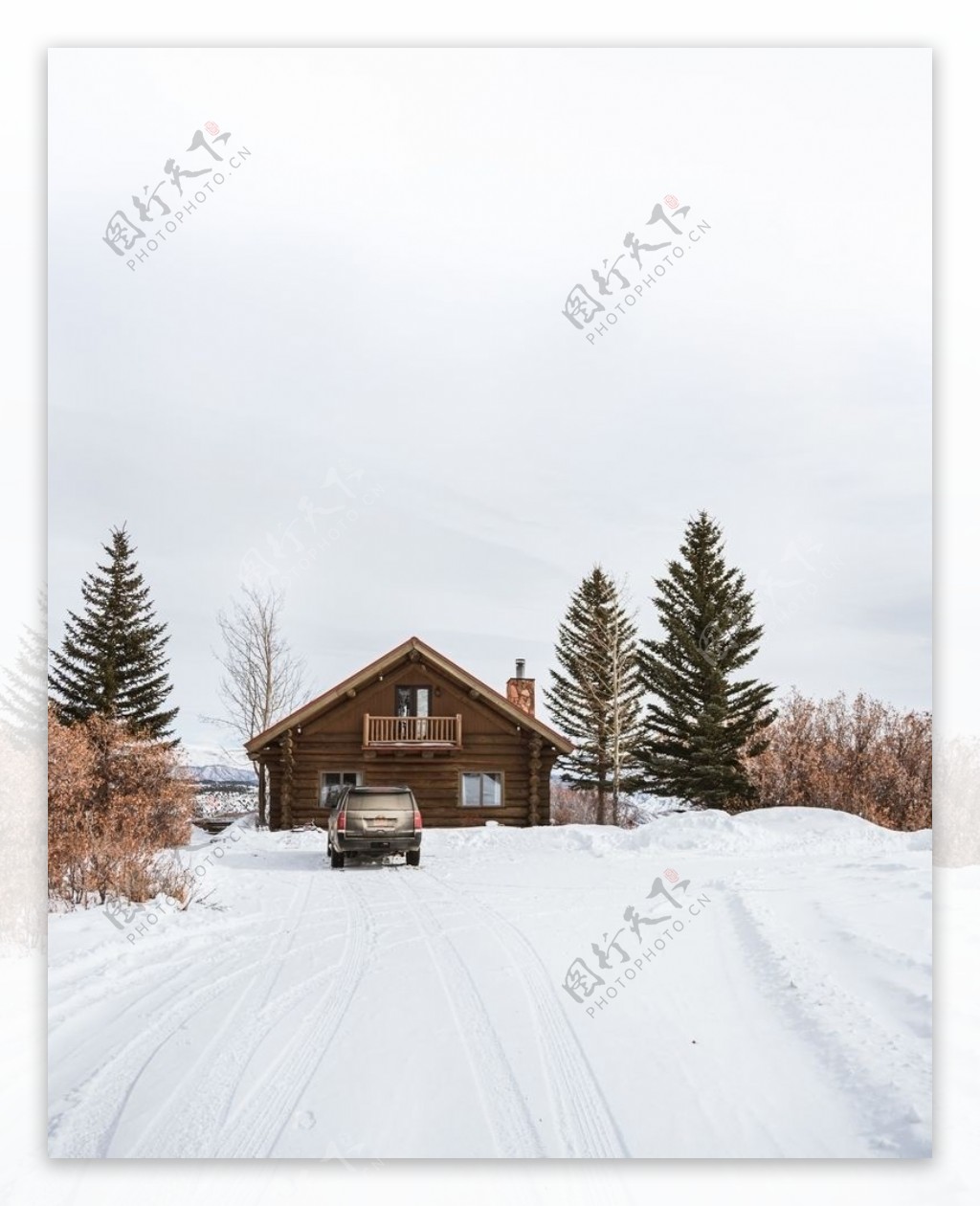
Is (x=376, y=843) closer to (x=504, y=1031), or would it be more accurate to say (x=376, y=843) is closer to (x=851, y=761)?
(x=851, y=761)

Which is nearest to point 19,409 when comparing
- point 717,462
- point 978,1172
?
point 717,462

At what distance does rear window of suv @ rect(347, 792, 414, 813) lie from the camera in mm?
13242

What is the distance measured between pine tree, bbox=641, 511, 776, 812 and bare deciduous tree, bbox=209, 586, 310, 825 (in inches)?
152

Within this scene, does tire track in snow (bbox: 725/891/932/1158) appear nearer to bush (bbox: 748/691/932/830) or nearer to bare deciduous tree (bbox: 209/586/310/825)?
bush (bbox: 748/691/932/830)

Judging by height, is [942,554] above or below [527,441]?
below

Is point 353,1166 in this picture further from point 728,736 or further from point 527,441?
point 728,736

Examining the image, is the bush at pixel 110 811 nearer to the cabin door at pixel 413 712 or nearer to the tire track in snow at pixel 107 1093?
the tire track in snow at pixel 107 1093

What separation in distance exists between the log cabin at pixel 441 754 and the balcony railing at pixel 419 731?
0.02 meters

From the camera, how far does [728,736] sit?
43.2 ft

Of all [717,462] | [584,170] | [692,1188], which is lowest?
[692,1188]

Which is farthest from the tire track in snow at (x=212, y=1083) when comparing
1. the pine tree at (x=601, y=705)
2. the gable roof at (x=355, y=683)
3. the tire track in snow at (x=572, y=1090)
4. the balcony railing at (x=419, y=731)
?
the balcony railing at (x=419, y=731)

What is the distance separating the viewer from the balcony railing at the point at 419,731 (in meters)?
18.0

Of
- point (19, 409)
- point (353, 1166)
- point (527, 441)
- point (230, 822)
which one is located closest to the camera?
point (353, 1166)

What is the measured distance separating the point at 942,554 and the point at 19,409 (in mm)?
6438
